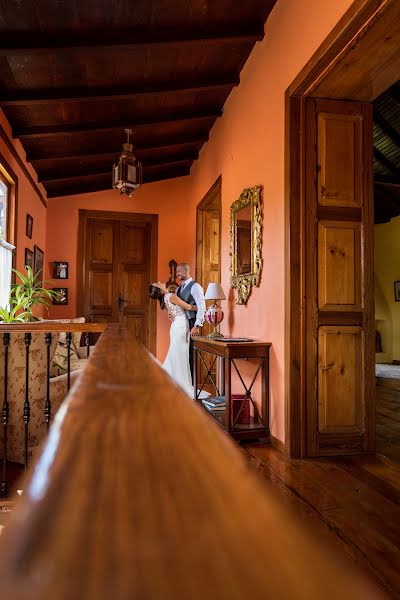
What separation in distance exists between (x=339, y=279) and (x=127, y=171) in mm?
2772

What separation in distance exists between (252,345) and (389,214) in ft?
28.1

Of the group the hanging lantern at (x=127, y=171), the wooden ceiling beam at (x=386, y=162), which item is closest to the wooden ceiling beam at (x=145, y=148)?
the hanging lantern at (x=127, y=171)

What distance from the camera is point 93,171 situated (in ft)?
19.6

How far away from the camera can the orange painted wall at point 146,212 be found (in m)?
6.51

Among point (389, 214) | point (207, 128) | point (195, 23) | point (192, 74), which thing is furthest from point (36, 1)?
point (389, 214)

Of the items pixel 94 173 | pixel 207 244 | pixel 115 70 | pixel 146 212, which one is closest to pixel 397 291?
pixel 207 244

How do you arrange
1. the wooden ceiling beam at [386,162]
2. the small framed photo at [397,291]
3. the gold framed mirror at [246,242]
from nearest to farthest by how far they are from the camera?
the gold framed mirror at [246,242] < the wooden ceiling beam at [386,162] < the small framed photo at [397,291]

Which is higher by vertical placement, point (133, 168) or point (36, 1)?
point (36, 1)

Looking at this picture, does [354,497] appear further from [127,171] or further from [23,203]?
[23,203]

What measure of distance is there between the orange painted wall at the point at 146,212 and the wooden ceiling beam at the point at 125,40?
322cm

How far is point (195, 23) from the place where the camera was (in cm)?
337

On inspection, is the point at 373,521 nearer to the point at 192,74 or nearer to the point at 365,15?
the point at 365,15

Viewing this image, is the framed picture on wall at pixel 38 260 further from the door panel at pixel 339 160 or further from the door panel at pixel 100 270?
the door panel at pixel 339 160

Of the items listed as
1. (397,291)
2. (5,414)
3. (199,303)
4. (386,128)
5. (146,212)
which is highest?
(386,128)
